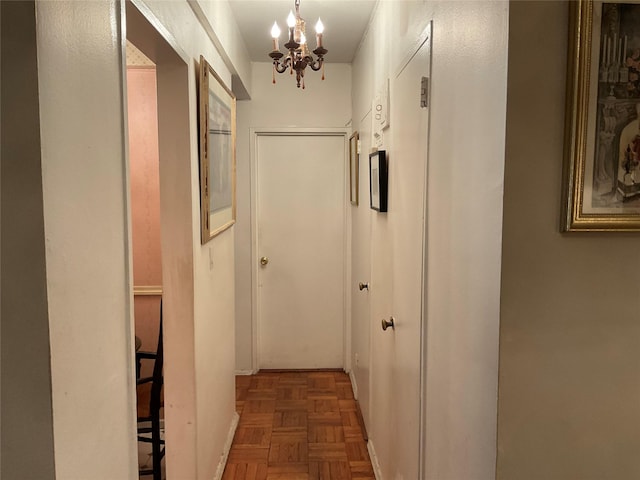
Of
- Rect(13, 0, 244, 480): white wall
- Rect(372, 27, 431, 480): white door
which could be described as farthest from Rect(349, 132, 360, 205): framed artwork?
Rect(13, 0, 244, 480): white wall

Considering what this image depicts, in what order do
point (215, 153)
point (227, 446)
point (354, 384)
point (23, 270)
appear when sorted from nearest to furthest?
point (23, 270), point (215, 153), point (227, 446), point (354, 384)

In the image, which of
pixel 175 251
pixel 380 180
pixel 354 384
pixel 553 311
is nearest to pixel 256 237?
pixel 354 384

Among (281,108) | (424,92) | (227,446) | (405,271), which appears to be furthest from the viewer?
(281,108)

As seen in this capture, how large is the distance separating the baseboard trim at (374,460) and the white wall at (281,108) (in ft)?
5.87

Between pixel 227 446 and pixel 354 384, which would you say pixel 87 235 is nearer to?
pixel 227 446

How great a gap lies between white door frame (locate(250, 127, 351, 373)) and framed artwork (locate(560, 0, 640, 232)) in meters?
3.12

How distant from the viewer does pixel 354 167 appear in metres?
3.67

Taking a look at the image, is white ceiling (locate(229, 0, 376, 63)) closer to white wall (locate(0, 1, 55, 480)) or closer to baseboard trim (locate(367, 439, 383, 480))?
white wall (locate(0, 1, 55, 480))

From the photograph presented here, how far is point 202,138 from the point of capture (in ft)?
6.79

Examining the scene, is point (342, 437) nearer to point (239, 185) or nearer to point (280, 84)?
point (239, 185)

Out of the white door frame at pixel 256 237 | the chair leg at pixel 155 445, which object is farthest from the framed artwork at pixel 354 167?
the chair leg at pixel 155 445

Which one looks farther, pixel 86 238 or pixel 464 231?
pixel 464 231

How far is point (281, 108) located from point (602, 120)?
3.24m

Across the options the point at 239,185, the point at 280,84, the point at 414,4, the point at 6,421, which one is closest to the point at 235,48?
the point at 280,84
